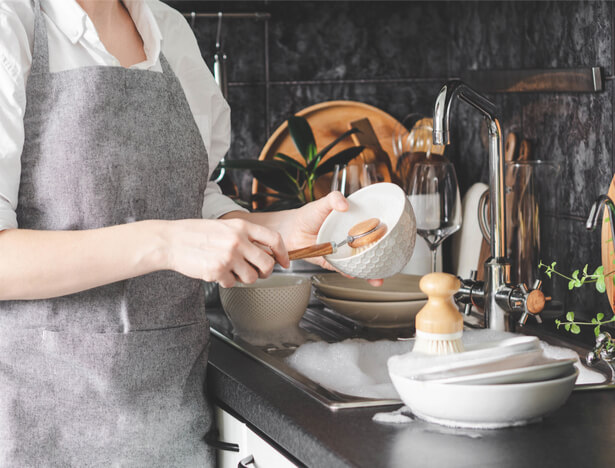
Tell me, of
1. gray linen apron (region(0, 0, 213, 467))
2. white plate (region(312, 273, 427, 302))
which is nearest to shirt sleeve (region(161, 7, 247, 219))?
gray linen apron (region(0, 0, 213, 467))

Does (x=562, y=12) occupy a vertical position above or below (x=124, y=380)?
above

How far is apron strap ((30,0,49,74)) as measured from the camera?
0.98 m

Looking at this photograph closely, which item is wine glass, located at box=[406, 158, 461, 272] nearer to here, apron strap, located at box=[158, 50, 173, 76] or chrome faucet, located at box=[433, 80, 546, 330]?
chrome faucet, located at box=[433, 80, 546, 330]

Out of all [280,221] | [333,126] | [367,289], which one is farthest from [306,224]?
[333,126]

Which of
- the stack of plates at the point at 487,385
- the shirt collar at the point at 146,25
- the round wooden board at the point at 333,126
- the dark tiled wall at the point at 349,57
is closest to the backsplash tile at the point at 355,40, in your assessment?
the dark tiled wall at the point at 349,57

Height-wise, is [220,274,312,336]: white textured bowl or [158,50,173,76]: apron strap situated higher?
[158,50,173,76]: apron strap

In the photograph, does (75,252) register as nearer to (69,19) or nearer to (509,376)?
(69,19)

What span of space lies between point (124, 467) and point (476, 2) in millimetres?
1395

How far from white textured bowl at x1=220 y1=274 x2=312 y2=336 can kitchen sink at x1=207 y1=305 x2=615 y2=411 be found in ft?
0.10

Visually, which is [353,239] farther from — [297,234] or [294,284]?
[294,284]

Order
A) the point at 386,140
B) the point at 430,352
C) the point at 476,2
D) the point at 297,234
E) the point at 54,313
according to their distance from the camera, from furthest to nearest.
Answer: the point at 386,140 → the point at 476,2 → the point at 297,234 → the point at 54,313 → the point at 430,352

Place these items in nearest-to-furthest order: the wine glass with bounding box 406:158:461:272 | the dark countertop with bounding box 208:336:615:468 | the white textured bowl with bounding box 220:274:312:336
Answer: the dark countertop with bounding box 208:336:615:468 → the white textured bowl with bounding box 220:274:312:336 → the wine glass with bounding box 406:158:461:272

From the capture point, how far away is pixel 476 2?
1903 mm

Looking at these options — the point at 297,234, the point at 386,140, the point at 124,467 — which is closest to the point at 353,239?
the point at 297,234
